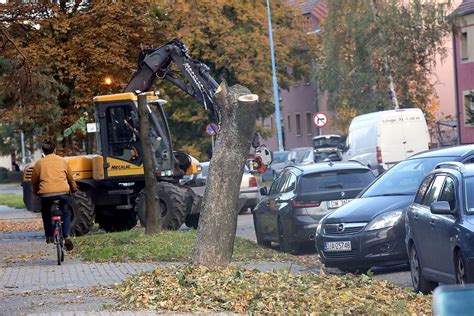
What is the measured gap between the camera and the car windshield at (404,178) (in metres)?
16.1

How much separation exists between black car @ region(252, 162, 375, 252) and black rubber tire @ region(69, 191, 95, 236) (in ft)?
18.7

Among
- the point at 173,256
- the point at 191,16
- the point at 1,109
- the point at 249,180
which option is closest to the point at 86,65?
the point at 1,109

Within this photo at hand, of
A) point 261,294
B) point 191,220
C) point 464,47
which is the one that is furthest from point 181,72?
point 464,47

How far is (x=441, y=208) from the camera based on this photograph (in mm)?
11852

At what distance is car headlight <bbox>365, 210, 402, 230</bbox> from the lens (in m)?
15.2

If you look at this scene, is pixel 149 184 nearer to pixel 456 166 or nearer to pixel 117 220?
pixel 117 220

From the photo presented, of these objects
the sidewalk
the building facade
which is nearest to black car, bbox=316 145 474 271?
the sidewalk

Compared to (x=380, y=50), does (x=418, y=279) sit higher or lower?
lower

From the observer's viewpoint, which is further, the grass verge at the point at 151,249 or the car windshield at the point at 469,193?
the grass verge at the point at 151,249

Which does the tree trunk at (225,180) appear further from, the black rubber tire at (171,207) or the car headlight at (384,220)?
the black rubber tire at (171,207)

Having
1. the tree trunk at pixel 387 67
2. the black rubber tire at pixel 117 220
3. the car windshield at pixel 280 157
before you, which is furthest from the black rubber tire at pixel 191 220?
the tree trunk at pixel 387 67

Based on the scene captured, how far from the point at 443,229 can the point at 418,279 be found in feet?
3.77

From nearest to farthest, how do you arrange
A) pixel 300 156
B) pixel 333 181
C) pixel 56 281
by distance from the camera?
pixel 56 281, pixel 333 181, pixel 300 156

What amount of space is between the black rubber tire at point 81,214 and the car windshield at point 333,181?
6879 mm
